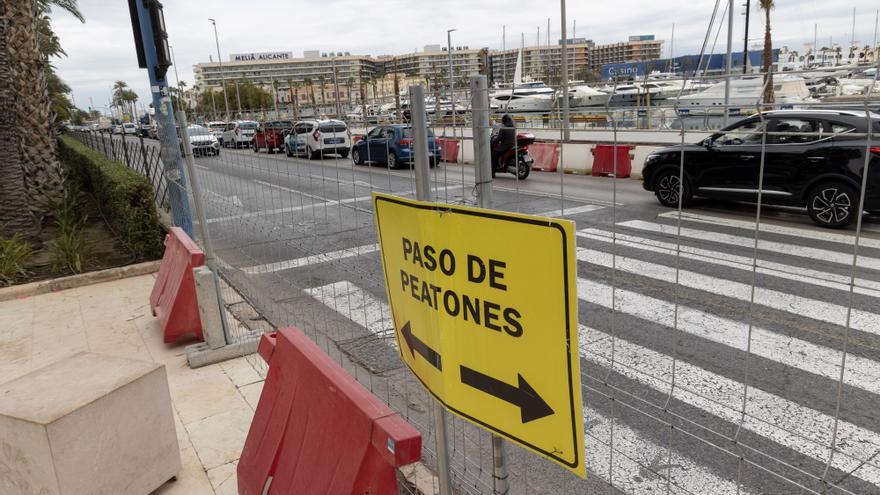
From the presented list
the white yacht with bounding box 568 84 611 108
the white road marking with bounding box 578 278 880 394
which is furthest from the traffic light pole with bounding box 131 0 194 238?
→ the white road marking with bounding box 578 278 880 394

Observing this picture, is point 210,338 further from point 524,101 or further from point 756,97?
point 756,97

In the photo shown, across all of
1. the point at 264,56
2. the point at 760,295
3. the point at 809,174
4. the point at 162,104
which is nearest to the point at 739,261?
the point at 760,295

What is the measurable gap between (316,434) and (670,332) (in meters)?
4.01

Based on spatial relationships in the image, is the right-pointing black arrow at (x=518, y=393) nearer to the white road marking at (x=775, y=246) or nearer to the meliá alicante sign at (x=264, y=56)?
the white road marking at (x=775, y=246)

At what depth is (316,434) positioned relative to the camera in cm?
293

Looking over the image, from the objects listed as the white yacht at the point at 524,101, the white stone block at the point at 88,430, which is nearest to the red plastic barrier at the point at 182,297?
the white stone block at the point at 88,430

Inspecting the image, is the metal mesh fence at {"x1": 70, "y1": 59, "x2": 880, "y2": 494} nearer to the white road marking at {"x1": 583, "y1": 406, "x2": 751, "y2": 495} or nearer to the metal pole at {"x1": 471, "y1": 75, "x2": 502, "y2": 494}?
the white road marking at {"x1": 583, "y1": 406, "x2": 751, "y2": 495}

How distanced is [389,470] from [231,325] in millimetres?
4549

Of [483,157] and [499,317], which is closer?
[499,317]

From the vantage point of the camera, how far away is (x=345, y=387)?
277 cm

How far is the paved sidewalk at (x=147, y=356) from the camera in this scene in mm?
4211

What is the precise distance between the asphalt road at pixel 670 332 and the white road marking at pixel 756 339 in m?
0.02

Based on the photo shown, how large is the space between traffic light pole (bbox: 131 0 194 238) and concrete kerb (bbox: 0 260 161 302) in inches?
49.3

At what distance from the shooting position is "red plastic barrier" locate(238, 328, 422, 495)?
2.44 meters
